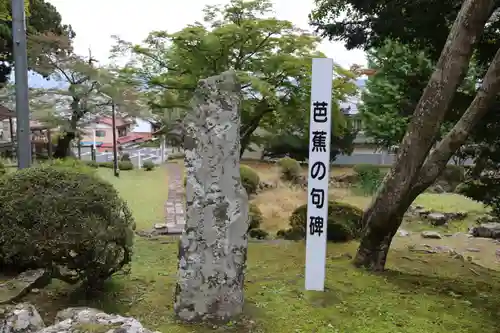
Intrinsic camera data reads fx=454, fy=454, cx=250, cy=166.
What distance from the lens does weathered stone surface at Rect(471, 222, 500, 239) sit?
10.3 meters

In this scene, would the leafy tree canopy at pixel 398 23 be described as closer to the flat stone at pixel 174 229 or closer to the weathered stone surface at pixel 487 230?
the flat stone at pixel 174 229

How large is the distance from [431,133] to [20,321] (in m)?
4.23

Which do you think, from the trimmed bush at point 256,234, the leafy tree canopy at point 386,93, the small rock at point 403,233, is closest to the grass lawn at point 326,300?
the trimmed bush at point 256,234

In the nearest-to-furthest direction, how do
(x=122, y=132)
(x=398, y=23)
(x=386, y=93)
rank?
(x=398, y=23)
(x=386, y=93)
(x=122, y=132)

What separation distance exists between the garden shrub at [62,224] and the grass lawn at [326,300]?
403 mm

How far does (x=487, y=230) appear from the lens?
10367 mm

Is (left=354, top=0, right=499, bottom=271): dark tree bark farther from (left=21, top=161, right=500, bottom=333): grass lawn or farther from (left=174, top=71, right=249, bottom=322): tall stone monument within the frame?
(left=174, top=71, right=249, bottom=322): tall stone monument

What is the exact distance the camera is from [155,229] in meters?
9.09

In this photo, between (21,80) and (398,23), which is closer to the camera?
(21,80)

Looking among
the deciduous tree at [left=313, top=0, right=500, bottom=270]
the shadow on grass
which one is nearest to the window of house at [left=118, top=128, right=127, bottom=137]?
the deciduous tree at [left=313, top=0, right=500, bottom=270]

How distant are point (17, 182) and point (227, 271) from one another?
2023 mm

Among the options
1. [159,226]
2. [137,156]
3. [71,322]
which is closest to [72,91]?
[137,156]

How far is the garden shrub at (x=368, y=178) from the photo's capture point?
15638 millimetres

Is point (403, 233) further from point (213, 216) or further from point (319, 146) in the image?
point (213, 216)
